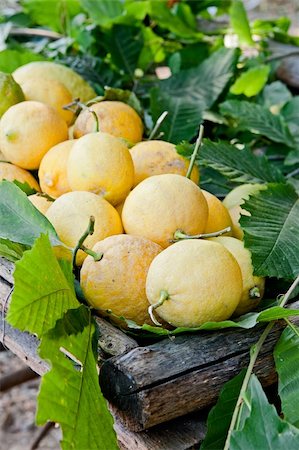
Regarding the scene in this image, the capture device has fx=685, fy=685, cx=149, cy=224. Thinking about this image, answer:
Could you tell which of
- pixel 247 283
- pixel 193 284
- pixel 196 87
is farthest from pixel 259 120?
pixel 193 284

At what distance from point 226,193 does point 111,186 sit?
1.01ft

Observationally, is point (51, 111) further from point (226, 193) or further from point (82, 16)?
point (82, 16)

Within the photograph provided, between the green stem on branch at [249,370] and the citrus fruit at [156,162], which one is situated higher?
the citrus fruit at [156,162]

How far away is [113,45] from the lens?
1.78m

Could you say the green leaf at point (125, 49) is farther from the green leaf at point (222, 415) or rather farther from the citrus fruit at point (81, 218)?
the green leaf at point (222, 415)

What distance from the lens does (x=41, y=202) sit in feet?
3.42

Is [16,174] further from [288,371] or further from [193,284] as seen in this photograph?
[288,371]

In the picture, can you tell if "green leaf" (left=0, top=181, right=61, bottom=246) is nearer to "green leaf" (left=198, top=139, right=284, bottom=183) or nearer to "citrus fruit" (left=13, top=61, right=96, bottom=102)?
"green leaf" (left=198, top=139, right=284, bottom=183)

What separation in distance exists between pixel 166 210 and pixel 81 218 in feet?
0.38

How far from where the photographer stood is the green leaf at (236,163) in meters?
1.14

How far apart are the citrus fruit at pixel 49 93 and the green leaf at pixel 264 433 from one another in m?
0.83

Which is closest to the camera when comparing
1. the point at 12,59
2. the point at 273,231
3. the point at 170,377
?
the point at 170,377

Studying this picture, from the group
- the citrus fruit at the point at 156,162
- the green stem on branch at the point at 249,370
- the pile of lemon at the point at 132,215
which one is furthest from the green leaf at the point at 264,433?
the citrus fruit at the point at 156,162

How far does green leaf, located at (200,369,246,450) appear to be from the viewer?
72 cm
